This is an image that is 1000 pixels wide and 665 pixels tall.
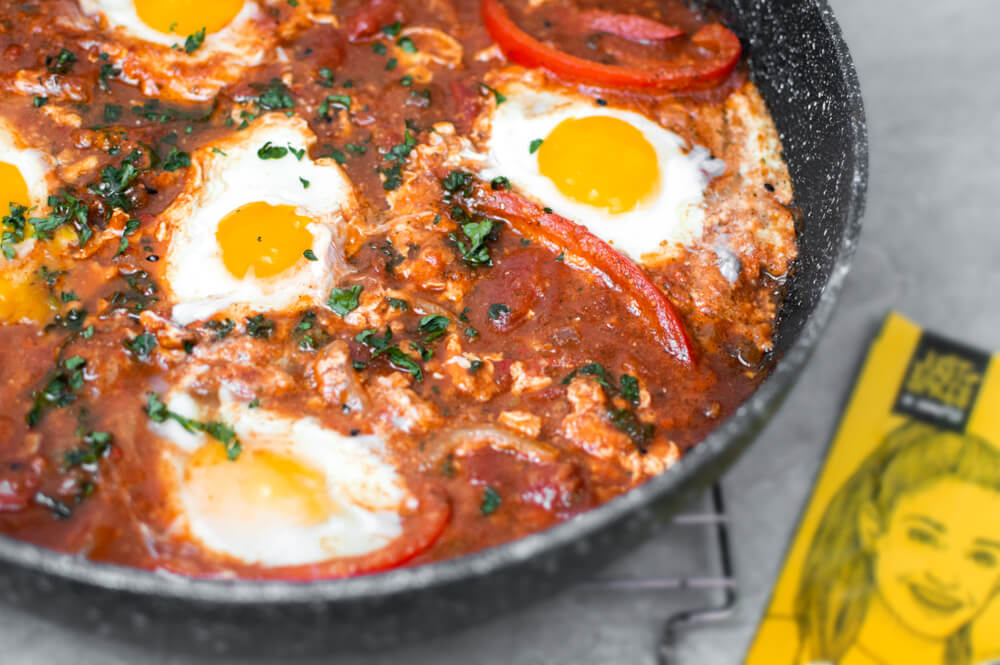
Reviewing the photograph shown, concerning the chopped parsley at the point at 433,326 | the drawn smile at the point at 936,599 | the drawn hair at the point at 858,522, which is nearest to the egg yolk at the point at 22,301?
the chopped parsley at the point at 433,326

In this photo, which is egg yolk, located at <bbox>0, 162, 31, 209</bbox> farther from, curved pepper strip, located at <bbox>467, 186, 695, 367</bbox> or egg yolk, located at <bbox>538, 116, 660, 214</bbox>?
egg yolk, located at <bbox>538, 116, 660, 214</bbox>

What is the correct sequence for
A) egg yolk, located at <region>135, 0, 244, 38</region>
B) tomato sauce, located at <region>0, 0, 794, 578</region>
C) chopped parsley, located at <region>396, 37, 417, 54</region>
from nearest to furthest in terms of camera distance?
tomato sauce, located at <region>0, 0, 794, 578</region> → egg yolk, located at <region>135, 0, 244, 38</region> → chopped parsley, located at <region>396, 37, 417, 54</region>

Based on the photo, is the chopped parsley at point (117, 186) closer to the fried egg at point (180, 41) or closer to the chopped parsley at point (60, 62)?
the fried egg at point (180, 41)

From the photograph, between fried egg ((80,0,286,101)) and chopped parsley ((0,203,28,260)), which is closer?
chopped parsley ((0,203,28,260))

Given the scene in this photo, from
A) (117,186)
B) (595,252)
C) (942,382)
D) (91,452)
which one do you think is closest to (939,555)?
(942,382)

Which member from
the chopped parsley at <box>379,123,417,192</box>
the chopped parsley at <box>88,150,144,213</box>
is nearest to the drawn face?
the chopped parsley at <box>379,123,417,192</box>

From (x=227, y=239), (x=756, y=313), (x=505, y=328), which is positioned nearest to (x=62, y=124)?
(x=227, y=239)
